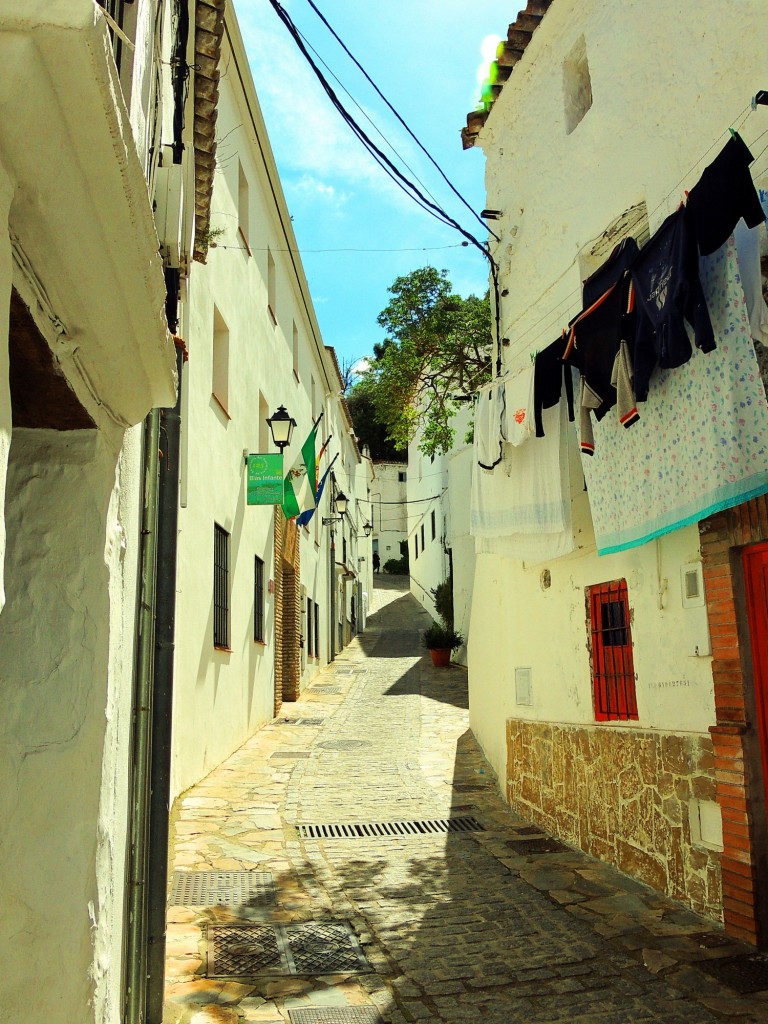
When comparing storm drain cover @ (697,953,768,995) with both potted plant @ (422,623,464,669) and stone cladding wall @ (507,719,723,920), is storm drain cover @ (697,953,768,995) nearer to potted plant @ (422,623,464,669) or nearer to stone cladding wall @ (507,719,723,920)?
stone cladding wall @ (507,719,723,920)

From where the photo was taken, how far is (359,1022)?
4.01m

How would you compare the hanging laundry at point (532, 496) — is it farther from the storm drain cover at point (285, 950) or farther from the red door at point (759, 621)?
the storm drain cover at point (285, 950)

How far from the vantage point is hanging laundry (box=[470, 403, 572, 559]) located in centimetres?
735

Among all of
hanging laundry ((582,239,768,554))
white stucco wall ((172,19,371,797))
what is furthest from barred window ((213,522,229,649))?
hanging laundry ((582,239,768,554))

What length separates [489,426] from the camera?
827 cm

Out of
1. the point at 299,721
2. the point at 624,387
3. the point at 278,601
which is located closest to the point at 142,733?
the point at 624,387

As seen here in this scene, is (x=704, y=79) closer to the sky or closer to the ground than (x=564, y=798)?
closer to the sky

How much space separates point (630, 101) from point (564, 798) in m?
5.97

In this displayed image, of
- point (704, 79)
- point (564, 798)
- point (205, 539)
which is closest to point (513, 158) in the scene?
point (704, 79)

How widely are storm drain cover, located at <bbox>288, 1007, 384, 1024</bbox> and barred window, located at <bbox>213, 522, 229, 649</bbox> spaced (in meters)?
6.21

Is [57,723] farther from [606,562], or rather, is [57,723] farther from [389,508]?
[389,508]

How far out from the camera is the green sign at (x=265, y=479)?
11.4 m

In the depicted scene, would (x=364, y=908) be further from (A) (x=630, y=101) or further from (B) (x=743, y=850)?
(A) (x=630, y=101)

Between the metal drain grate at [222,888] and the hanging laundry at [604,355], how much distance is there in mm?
3950
